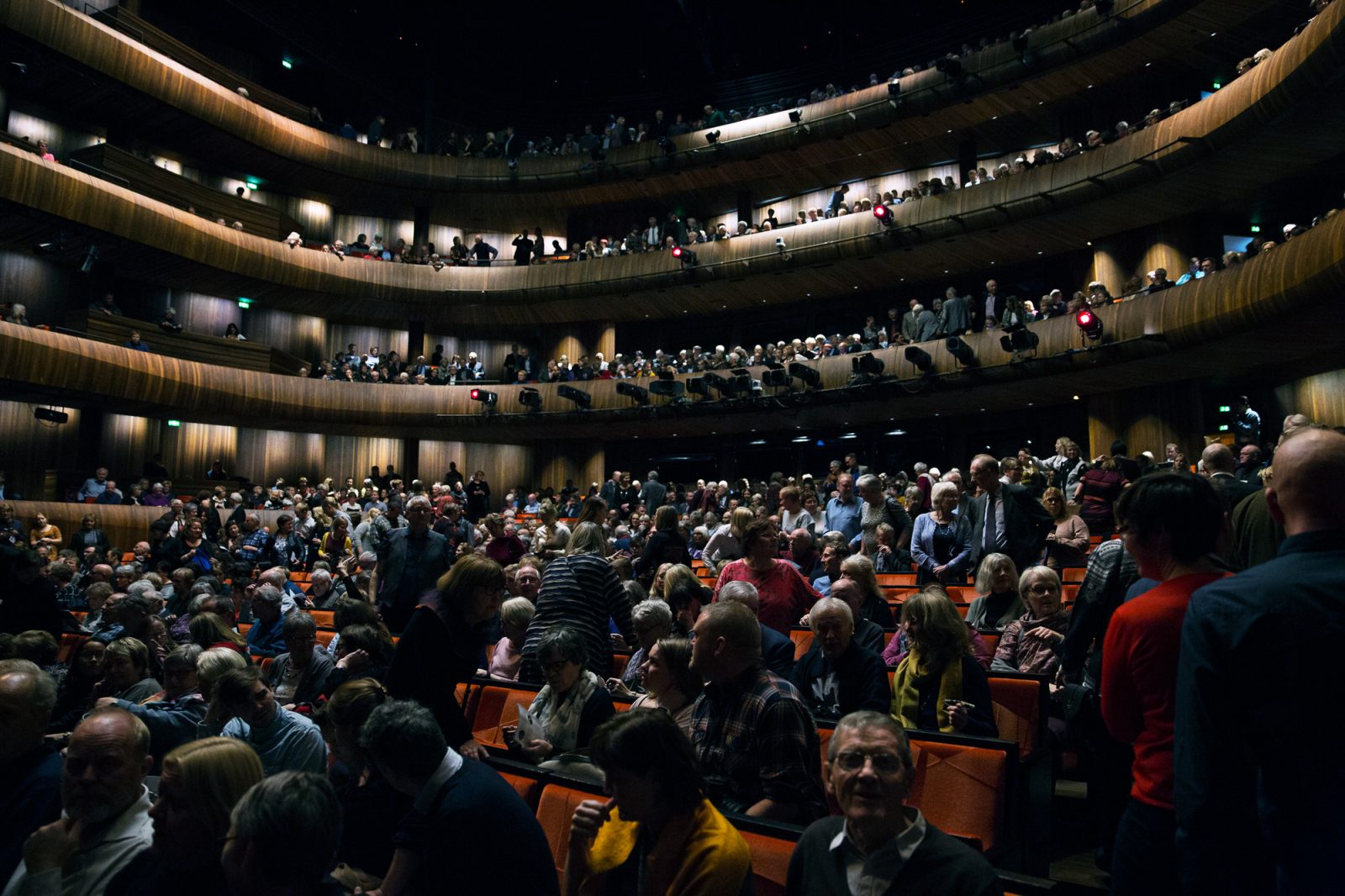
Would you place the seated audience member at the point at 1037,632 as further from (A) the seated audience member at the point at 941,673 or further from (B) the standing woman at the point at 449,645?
(B) the standing woman at the point at 449,645

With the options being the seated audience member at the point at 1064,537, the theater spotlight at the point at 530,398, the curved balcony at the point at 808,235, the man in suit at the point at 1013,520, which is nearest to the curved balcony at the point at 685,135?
the curved balcony at the point at 808,235

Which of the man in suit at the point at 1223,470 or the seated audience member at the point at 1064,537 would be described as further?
the seated audience member at the point at 1064,537

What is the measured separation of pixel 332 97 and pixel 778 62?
1108 cm

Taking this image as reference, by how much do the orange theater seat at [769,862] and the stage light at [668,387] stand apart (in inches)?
623

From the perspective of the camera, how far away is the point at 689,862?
6.80 feet

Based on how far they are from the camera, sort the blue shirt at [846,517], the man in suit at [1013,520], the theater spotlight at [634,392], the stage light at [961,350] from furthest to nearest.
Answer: the theater spotlight at [634,392]
the stage light at [961,350]
the blue shirt at [846,517]
the man in suit at [1013,520]

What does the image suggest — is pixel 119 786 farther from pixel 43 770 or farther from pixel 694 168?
pixel 694 168

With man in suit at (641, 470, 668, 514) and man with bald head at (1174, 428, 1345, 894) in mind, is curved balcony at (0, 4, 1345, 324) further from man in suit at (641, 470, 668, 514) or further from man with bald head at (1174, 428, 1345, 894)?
man with bald head at (1174, 428, 1345, 894)

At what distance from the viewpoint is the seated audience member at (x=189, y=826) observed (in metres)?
2.16

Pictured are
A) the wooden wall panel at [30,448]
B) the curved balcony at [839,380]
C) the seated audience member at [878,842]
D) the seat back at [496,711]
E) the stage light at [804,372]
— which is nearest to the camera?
the seated audience member at [878,842]

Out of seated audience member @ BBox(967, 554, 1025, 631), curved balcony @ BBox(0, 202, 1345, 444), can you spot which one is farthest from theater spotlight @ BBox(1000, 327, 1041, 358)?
seated audience member @ BBox(967, 554, 1025, 631)

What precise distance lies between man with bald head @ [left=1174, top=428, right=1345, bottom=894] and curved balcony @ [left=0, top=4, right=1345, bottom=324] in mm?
11035

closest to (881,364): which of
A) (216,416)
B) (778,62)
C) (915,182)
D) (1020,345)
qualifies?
(1020,345)

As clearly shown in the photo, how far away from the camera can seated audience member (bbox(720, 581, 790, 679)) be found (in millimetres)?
3658
